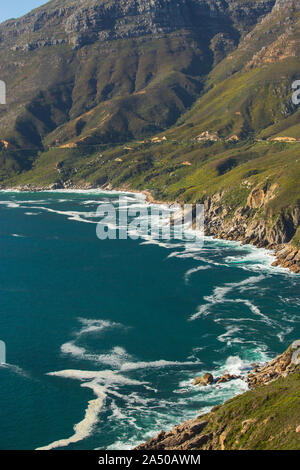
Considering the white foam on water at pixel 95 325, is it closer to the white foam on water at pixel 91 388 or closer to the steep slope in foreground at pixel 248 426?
the white foam on water at pixel 91 388

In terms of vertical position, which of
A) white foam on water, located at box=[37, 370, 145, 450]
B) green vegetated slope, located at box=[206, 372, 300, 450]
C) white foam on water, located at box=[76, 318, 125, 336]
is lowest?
white foam on water, located at box=[37, 370, 145, 450]

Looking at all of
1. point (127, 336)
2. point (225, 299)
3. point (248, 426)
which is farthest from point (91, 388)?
point (225, 299)

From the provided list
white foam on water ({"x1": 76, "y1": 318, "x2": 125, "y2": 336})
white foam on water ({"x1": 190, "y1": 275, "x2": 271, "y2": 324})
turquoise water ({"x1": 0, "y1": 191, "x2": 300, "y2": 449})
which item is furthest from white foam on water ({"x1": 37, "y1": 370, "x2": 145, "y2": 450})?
white foam on water ({"x1": 190, "y1": 275, "x2": 271, "y2": 324})

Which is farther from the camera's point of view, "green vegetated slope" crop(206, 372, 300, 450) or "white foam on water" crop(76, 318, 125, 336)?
"white foam on water" crop(76, 318, 125, 336)

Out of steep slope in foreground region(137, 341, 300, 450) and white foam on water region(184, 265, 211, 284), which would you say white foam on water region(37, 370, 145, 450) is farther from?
white foam on water region(184, 265, 211, 284)

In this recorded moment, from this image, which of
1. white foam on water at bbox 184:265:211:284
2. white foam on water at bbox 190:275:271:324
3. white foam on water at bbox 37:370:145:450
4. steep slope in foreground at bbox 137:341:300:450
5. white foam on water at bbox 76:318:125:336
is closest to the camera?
steep slope in foreground at bbox 137:341:300:450
